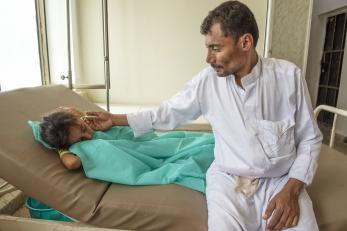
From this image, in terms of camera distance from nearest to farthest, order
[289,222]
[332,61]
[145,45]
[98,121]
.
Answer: [289,222] → [98,121] → [145,45] → [332,61]

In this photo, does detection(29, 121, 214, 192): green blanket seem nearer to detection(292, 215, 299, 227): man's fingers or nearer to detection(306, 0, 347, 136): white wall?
detection(292, 215, 299, 227): man's fingers

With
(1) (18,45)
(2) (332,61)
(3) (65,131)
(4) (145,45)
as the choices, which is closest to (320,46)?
(2) (332,61)

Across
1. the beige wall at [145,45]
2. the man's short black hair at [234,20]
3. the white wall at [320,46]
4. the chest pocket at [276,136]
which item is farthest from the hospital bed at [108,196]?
the white wall at [320,46]

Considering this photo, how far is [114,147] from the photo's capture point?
1.27 m

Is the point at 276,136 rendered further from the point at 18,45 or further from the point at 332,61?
the point at 332,61

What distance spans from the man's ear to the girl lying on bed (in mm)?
566

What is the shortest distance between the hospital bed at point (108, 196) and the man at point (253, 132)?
100 mm

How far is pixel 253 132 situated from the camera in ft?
3.40

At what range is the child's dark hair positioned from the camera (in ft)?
3.95

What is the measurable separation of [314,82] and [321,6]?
146 centimetres

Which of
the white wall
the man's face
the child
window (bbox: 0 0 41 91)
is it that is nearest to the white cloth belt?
the man's face

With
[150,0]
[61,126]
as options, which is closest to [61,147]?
[61,126]

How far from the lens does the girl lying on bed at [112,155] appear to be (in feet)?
3.87

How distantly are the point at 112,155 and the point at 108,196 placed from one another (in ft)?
0.63
